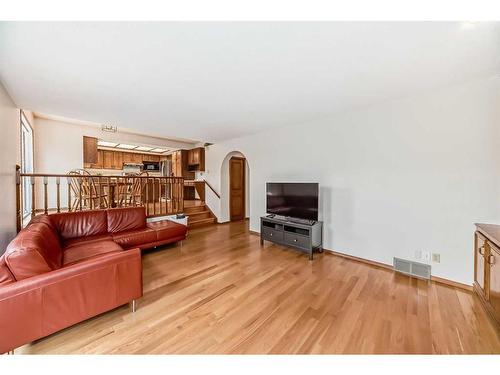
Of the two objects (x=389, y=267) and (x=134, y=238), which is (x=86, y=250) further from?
(x=389, y=267)

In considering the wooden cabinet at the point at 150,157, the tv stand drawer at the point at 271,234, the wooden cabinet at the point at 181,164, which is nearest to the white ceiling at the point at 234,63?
the tv stand drawer at the point at 271,234

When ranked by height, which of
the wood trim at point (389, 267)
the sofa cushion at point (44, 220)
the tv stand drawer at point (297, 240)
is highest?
the sofa cushion at point (44, 220)

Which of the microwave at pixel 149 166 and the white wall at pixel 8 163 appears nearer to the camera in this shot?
the white wall at pixel 8 163

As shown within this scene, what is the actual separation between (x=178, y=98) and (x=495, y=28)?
3.10 metres

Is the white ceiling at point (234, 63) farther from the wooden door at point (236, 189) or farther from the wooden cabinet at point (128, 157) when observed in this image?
the wooden cabinet at point (128, 157)

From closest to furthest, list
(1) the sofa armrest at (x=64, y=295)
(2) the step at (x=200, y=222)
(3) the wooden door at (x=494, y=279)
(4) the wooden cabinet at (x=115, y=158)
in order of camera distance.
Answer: (1) the sofa armrest at (x=64, y=295)
(3) the wooden door at (x=494, y=279)
(2) the step at (x=200, y=222)
(4) the wooden cabinet at (x=115, y=158)

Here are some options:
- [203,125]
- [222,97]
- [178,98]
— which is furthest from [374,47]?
[203,125]

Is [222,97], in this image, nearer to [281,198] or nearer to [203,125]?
[203,125]

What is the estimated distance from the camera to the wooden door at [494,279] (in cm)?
173

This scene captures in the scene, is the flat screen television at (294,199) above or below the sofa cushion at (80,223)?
above

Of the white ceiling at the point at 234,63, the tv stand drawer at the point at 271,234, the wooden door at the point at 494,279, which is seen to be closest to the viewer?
the white ceiling at the point at 234,63

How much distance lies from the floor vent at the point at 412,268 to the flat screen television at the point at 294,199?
1271mm

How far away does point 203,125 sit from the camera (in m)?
4.10
